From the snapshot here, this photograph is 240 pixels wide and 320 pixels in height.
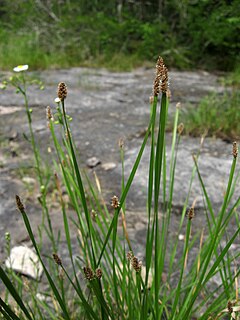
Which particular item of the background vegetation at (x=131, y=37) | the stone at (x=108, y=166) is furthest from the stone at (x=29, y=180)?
the background vegetation at (x=131, y=37)

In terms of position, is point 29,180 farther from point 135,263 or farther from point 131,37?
point 131,37

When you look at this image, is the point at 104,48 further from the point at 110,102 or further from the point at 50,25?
the point at 110,102

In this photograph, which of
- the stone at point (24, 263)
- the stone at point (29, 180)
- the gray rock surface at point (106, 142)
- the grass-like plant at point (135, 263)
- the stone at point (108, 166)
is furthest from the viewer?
the stone at point (108, 166)

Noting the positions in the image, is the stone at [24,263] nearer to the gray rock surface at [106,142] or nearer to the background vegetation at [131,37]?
the gray rock surface at [106,142]

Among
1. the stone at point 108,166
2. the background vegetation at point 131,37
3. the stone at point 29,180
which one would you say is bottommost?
the stone at point 29,180

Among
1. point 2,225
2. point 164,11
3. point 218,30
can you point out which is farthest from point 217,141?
point 164,11

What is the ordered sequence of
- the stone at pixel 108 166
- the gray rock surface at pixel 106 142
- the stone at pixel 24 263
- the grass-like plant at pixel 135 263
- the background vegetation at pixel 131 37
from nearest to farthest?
the grass-like plant at pixel 135 263, the stone at pixel 24 263, the gray rock surface at pixel 106 142, the stone at pixel 108 166, the background vegetation at pixel 131 37
